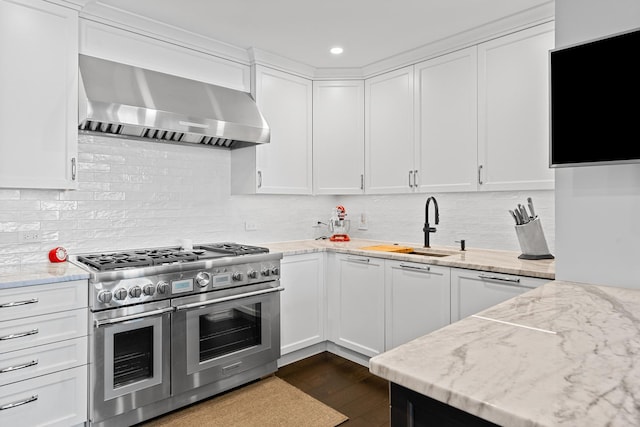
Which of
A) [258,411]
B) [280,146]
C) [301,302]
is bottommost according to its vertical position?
[258,411]

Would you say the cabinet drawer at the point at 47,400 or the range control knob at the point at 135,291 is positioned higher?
the range control knob at the point at 135,291

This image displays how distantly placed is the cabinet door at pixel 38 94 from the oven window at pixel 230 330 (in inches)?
49.3

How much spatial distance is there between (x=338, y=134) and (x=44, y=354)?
2847 millimetres

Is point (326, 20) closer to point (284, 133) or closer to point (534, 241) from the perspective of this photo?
point (284, 133)

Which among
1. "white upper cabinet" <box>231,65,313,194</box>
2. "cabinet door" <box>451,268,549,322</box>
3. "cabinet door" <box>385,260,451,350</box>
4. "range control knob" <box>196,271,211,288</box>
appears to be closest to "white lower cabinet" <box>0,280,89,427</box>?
"range control knob" <box>196,271,211,288</box>

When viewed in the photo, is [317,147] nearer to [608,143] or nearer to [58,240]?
[58,240]

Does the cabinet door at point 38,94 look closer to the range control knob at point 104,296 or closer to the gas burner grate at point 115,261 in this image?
the gas burner grate at point 115,261

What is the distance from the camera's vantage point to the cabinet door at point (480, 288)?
7.64 ft

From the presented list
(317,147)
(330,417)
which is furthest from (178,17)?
(330,417)

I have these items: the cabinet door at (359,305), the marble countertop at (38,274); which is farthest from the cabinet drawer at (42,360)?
the cabinet door at (359,305)

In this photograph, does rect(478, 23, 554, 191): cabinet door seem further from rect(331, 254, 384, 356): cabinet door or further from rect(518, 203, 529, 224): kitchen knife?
rect(331, 254, 384, 356): cabinet door

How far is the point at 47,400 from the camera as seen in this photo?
2.12 meters

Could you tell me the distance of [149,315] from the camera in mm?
2404

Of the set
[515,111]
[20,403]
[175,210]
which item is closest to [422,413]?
[20,403]
